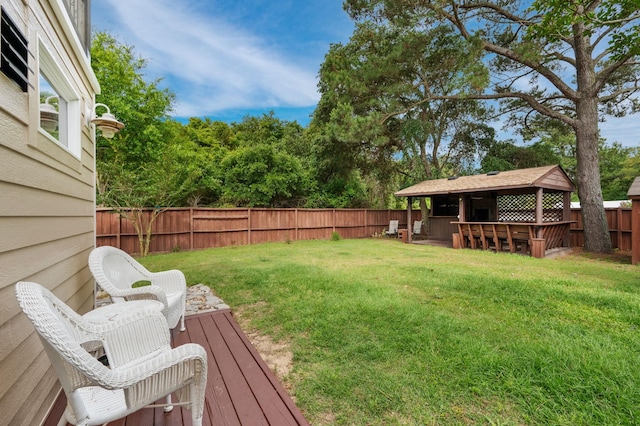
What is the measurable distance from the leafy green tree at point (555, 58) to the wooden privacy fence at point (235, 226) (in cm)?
690

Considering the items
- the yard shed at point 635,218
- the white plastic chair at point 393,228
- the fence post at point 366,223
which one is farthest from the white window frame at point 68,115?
the white plastic chair at point 393,228

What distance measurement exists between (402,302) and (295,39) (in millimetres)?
11930

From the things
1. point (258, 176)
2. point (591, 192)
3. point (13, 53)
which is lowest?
point (591, 192)

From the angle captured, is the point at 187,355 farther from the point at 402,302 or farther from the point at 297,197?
the point at 297,197

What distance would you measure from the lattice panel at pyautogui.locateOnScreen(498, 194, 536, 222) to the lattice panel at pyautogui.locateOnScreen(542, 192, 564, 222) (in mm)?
371

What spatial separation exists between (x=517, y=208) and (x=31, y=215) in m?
12.9

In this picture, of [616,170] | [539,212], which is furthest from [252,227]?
[616,170]

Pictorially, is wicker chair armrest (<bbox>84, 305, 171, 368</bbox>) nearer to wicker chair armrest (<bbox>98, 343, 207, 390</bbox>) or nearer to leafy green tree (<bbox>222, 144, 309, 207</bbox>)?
wicker chair armrest (<bbox>98, 343, 207, 390</bbox>)

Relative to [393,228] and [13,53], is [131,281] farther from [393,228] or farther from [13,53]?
[393,228]

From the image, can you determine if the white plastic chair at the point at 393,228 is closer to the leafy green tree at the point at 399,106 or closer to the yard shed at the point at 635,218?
the leafy green tree at the point at 399,106

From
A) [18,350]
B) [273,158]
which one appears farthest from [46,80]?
[273,158]

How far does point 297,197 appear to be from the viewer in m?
14.6

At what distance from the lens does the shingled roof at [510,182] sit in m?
8.21

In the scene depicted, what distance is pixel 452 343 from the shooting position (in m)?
2.53
